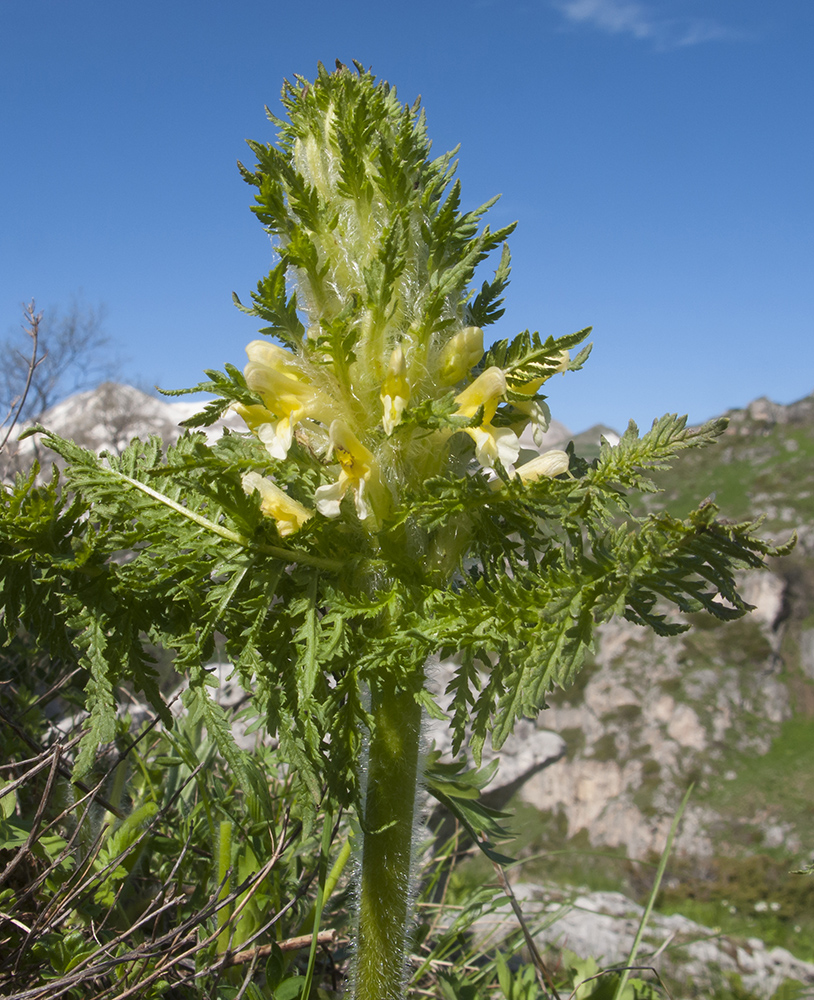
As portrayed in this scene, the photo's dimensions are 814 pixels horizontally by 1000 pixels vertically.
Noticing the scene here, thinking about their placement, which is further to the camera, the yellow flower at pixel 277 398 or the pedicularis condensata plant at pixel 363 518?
the yellow flower at pixel 277 398

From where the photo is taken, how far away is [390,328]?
1.39m

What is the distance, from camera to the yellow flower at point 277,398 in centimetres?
129

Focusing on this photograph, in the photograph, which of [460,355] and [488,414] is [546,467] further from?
[460,355]

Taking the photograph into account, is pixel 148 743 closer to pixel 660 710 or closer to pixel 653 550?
pixel 653 550

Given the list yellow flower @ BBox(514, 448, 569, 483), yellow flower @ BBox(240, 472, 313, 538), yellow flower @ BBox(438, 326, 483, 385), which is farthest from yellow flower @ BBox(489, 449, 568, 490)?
yellow flower @ BBox(240, 472, 313, 538)

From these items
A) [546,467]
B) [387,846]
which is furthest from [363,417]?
[387,846]

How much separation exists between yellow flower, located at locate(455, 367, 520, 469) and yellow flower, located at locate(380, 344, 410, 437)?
0.11 meters

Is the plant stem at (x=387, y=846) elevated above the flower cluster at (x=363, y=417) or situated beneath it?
situated beneath

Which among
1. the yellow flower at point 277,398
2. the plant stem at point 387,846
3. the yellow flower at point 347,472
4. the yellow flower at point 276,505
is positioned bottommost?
the plant stem at point 387,846

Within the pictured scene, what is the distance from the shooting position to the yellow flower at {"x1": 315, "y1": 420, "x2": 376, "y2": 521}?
4.17 ft

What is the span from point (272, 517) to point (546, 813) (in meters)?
30.7

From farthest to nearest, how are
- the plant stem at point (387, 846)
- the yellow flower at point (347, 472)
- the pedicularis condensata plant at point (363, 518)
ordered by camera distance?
the plant stem at point (387, 846) → the yellow flower at point (347, 472) → the pedicularis condensata plant at point (363, 518)

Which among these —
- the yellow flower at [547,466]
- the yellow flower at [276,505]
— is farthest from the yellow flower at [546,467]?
the yellow flower at [276,505]

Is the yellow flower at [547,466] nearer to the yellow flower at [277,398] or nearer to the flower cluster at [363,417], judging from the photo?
the flower cluster at [363,417]
